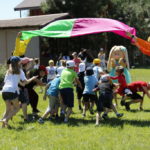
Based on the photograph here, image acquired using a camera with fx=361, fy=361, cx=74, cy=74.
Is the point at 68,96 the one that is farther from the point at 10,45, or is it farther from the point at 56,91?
the point at 10,45

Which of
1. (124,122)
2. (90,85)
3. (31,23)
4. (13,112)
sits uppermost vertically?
(31,23)

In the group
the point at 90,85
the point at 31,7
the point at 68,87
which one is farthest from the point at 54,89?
the point at 31,7

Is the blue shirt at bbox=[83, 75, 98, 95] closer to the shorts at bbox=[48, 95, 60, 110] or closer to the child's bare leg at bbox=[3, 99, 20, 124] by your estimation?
the shorts at bbox=[48, 95, 60, 110]

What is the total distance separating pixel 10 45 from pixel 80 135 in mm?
19143

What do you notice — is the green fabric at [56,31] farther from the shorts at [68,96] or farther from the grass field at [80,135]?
the grass field at [80,135]

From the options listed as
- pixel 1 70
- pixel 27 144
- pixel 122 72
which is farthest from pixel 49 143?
pixel 1 70

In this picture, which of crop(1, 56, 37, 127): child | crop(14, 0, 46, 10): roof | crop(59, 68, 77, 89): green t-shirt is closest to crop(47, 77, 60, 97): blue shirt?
crop(59, 68, 77, 89): green t-shirt

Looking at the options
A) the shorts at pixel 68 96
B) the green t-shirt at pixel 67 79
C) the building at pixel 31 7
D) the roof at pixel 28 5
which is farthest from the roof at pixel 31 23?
the roof at pixel 28 5

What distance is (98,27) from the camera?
359 inches

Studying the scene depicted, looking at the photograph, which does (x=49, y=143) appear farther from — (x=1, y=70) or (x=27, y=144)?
(x=1, y=70)

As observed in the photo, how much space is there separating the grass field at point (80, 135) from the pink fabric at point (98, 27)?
2.19 metres

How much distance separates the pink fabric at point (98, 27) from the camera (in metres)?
Answer: 8.85

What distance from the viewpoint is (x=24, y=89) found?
9.12 meters

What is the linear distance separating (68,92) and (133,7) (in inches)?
1332
